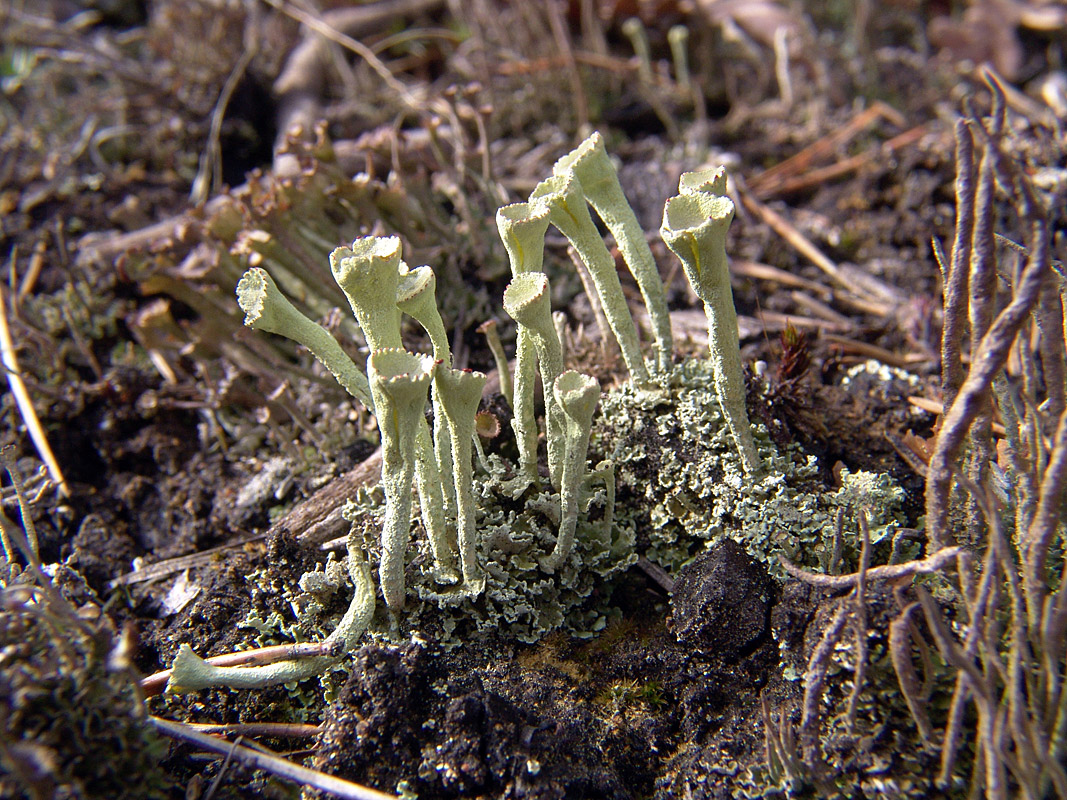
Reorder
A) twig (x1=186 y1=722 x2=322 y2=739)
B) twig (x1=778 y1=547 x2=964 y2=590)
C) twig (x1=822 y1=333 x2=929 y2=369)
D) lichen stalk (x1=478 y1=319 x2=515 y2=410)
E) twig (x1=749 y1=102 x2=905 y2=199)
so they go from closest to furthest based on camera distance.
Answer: twig (x1=778 y1=547 x2=964 y2=590)
twig (x1=186 y1=722 x2=322 y2=739)
lichen stalk (x1=478 y1=319 x2=515 y2=410)
twig (x1=822 y1=333 x2=929 y2=369)
twig (x1=749 y1=102 x2=905 y2=199)

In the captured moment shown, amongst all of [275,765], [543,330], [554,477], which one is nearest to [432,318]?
[543,330]

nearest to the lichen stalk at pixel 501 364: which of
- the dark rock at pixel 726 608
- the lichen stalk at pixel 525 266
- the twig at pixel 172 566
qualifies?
the lichen stalk at pixel 525 266

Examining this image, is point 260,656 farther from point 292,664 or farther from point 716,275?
point 716,275

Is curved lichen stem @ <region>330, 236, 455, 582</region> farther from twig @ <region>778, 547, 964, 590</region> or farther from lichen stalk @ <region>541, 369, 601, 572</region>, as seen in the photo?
twig @ <region>778, 547, 964, 590</region>

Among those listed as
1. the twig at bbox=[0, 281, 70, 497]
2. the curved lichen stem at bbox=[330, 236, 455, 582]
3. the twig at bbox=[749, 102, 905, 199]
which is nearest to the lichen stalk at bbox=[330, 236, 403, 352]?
the curved lichen stem at bbox=[330, 236, 455, 582]

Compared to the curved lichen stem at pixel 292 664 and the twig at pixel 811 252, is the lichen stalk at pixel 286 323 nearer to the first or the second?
the curved lichen stem at pixel 292 664
